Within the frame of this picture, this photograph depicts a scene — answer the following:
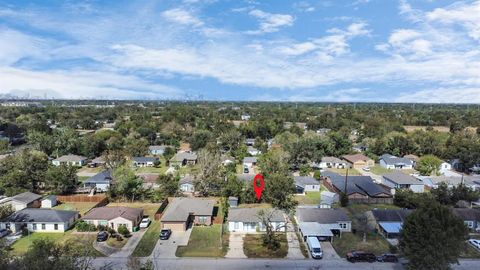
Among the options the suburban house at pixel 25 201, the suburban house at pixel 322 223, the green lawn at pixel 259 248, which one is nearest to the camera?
the green lawn at pixel 259 248

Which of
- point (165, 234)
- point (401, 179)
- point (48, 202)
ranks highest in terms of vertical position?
point (401, 179)

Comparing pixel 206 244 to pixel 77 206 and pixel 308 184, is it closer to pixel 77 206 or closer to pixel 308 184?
pixel 77 206

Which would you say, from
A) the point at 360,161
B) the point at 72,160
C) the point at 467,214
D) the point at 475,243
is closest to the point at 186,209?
the point at 475,243

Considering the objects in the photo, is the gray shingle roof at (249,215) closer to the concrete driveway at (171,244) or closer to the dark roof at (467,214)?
the concrete driveway at (171,244)

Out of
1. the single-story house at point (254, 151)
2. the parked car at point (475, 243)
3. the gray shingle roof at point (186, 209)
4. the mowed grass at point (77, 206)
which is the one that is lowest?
the mowed grass at point (77, 206)

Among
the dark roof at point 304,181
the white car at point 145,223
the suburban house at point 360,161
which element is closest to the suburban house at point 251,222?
the white car at point 145,223

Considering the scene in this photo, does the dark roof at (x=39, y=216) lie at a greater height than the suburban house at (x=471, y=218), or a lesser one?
lesser

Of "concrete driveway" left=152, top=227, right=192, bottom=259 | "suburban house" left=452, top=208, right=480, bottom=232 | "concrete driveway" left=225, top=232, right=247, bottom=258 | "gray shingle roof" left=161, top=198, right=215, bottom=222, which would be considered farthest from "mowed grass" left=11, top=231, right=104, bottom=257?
"suburban house" left=452, top=208, right=480, bottom=232

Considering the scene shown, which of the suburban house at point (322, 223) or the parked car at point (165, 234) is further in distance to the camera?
the parked car at point (165, 234)
